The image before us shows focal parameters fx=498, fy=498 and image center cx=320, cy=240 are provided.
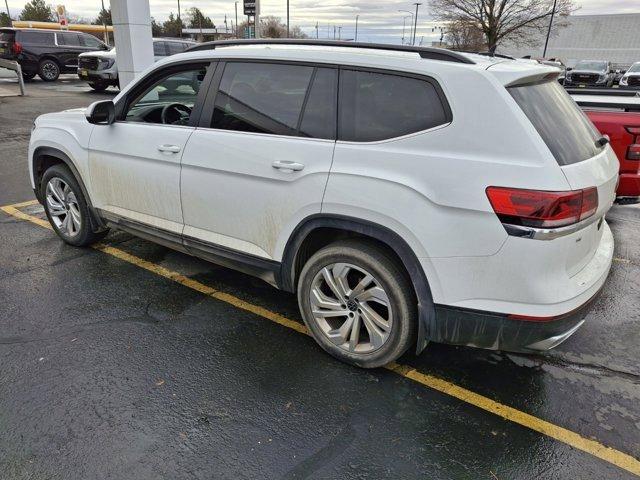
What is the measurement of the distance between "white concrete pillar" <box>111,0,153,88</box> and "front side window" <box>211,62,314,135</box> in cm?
790

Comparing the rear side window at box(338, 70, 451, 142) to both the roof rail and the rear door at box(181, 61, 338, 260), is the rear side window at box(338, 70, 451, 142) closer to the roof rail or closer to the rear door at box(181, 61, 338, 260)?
the rear door at box(181, 61, 338, 260)

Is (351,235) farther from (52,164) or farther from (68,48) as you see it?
(68,48)

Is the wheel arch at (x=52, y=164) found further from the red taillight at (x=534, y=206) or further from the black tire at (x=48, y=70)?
the black tire at (x=48, y=70)

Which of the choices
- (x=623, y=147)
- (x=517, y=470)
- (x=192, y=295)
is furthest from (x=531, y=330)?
(x=623, y=147)

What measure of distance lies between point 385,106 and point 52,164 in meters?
3.62

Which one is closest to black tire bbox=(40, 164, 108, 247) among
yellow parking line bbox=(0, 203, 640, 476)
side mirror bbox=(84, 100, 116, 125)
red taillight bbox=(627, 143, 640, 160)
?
side mirror bbox=(84, 100, 116, 125)

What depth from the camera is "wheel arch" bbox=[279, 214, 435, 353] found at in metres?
2.64

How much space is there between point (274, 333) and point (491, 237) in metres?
1.70

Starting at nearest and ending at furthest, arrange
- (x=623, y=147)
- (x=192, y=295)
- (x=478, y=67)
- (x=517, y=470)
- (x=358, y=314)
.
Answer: (x=517, y=470)
(x=478, y=67)
(x=358, y=314)
(x=192, y=295)
(x=623, y=147)

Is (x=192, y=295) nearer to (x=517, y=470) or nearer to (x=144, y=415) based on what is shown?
(x=144, y=415)

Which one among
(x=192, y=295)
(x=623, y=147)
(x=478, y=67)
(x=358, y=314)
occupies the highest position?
(x=478, y=67)

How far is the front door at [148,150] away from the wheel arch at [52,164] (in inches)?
5.3

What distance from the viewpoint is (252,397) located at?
281 centimetres

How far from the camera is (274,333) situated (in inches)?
136
